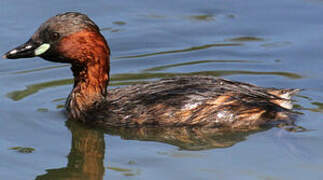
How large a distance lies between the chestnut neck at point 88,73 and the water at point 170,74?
245 mm

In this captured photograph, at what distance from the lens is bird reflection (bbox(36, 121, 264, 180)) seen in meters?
8.20

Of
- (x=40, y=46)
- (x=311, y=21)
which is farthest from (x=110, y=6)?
(x=40, y=46)

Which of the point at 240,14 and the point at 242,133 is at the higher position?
the point at 240,14

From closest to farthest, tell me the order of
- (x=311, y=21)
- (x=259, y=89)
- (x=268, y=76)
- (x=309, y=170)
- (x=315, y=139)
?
1. (x=309, y=170)
2. (x=315, y=139)
3. (x=259, y=89)
4. (x=268, y=76)
5. (x=311, y=21)

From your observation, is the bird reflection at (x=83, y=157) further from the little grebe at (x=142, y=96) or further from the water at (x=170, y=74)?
the little grebe at (x=142, y=96)

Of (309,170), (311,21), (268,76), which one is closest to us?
(309,170)

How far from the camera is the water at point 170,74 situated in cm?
784

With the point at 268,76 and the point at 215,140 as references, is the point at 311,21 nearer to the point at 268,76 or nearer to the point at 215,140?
the point at 268,76

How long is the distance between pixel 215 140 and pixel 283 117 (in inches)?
31.2

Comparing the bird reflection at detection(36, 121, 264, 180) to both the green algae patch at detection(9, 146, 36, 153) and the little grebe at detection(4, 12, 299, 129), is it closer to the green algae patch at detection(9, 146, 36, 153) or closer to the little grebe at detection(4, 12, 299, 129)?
the little grebe at detection(4, 12, 299, 129)

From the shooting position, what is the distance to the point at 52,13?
12086mm

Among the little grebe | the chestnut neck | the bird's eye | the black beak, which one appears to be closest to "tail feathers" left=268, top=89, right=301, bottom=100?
the little grebe

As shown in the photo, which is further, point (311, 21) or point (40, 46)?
point (311, 21)

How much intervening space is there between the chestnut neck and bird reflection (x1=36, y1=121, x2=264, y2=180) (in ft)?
0.91
